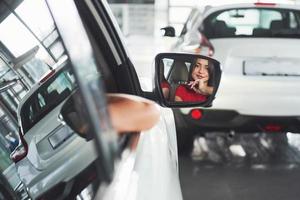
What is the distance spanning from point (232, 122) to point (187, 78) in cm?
346

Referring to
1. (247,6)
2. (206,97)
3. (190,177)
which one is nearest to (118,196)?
(206,97)

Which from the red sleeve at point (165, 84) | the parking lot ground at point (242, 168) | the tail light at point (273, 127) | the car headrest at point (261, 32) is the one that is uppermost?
the red sleeve at point (165, 84)

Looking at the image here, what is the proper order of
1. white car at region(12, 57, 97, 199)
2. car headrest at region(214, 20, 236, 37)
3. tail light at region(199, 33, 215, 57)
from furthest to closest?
car headrest at region(214, 20, 236, 37) < tail light at region(199, 33, 215, 57) < white car at region(12, 57, 97, 199)

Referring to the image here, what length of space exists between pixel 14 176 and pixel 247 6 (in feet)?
15.1

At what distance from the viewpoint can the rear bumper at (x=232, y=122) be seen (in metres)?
5.16

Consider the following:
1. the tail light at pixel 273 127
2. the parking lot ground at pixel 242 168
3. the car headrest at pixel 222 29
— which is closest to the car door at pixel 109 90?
the parking lot ground at pixel 242 168

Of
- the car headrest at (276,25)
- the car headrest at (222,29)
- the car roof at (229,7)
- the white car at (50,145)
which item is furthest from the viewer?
the car headrest at (276,25)

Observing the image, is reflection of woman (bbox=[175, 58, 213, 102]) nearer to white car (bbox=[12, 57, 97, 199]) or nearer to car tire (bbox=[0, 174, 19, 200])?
white car (bbox=[12, 57, 97, 199])

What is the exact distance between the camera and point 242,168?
536 centimetres

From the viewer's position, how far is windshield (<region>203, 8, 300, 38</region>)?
Answer: 545 centimetres

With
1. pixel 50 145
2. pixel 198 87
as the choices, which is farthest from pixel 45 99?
pixel 198 87

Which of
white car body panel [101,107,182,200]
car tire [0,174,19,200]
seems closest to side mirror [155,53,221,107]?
white car body panel [101,107,182,200]

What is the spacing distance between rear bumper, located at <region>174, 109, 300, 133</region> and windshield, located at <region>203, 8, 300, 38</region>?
775mm

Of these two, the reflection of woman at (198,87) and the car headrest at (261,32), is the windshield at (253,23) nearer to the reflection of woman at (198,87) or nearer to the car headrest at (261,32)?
the car headrest at (261,32)
